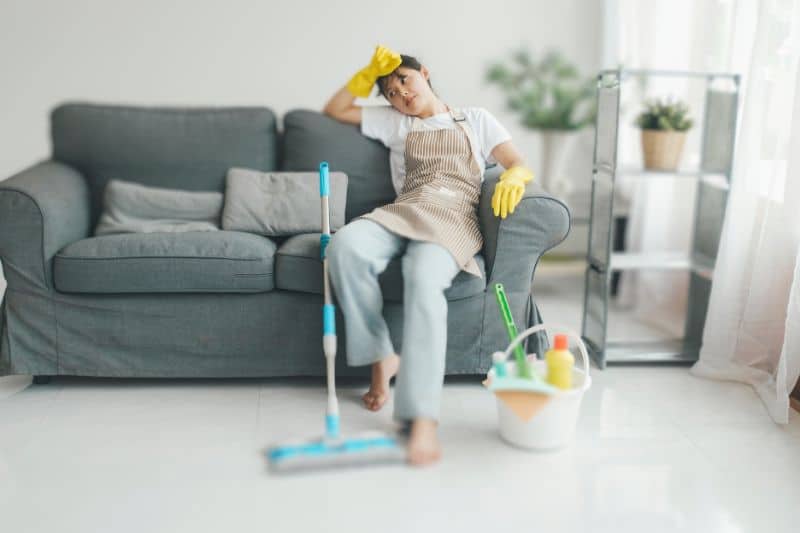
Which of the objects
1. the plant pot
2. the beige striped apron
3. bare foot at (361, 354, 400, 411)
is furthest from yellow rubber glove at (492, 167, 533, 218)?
the plant pot

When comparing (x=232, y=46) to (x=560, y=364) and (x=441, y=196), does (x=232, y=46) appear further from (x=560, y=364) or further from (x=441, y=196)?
(x=560, y=364)

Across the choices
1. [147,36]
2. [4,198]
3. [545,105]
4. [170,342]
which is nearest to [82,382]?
[170,342]

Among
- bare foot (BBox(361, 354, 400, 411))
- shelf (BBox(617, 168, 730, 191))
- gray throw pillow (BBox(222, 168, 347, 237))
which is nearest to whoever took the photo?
bare foot (BBox(361, 354, 400, 411))

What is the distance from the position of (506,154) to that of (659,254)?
89cm

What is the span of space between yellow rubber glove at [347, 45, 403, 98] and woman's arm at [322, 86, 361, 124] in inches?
1.8

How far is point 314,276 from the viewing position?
252cm

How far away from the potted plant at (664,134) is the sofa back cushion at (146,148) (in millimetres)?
1412

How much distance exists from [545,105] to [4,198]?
2574mm

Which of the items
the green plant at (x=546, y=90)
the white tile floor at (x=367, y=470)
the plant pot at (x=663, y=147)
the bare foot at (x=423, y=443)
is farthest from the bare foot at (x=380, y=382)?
the green plant at (x=546, y=90)

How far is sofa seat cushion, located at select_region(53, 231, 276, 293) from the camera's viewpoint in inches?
99.3

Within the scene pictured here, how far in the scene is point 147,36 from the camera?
157 inches

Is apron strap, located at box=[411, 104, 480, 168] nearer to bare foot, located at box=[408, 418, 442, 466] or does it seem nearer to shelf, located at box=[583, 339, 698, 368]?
shelf, located at box=[583, 339, 698, 368]

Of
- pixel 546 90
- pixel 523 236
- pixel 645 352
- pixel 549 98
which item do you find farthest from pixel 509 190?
pixel 549 98

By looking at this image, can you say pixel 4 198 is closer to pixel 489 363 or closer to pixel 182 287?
pixel 182 287
